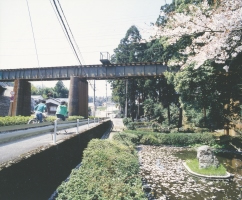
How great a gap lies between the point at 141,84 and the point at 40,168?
45.8m

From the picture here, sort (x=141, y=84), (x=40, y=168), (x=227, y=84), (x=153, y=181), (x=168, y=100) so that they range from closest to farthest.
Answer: (x=40, y=168), (x=153, y=181), (x=227, y=84), (x=168, y=100), (x=141, y=84)

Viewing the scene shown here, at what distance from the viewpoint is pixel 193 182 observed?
10961 mm

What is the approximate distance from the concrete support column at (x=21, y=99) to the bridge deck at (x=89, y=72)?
145cm

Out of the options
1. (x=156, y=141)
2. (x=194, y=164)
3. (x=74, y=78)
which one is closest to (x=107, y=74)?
(x=74, y=78)

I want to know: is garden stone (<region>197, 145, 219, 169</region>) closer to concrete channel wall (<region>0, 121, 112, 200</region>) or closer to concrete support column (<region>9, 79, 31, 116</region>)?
concrete channel wall (<region>0, 121, 112, 200</region>)

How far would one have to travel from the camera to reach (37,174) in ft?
16.6

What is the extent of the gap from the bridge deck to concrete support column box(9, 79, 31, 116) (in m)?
1.45

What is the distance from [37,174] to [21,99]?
28.1 meters

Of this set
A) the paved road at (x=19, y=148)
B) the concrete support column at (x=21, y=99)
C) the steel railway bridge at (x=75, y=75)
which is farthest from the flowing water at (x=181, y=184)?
the concrete support column at (x=21, y=99)

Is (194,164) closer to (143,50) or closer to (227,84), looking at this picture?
(227,84)

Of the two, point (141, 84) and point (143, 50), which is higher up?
point (143, 50)

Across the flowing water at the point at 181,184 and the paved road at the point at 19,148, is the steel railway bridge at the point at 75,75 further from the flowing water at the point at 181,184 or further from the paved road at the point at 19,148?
the paved road at the point at 19,148

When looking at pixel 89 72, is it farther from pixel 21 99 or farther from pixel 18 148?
pixel 18 148

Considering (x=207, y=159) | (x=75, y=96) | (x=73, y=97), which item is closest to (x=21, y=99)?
(x=73, y=97)
